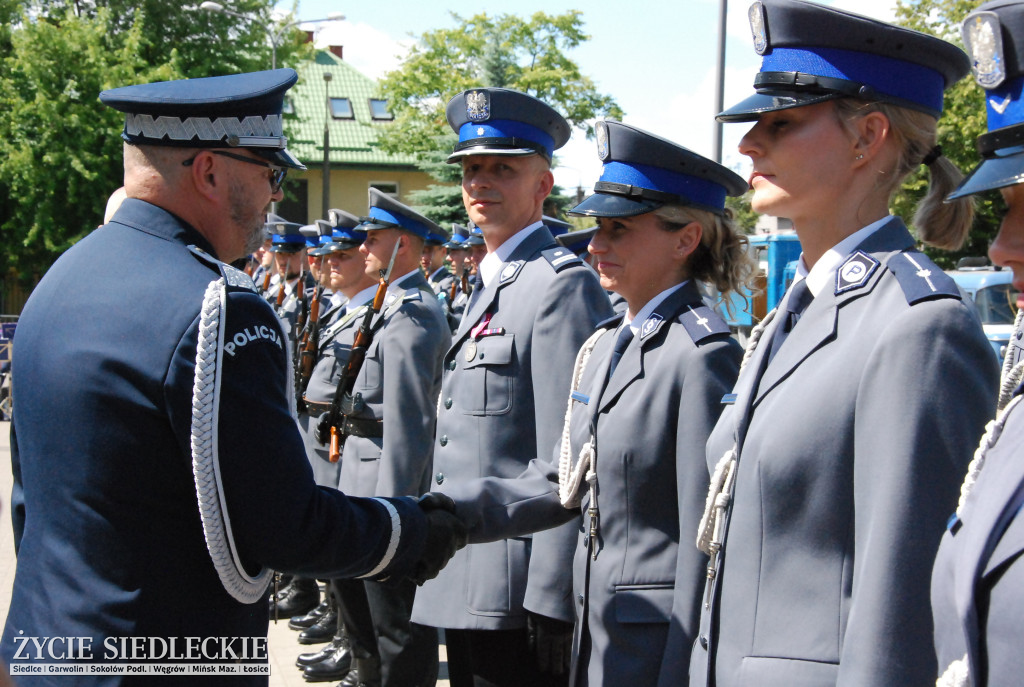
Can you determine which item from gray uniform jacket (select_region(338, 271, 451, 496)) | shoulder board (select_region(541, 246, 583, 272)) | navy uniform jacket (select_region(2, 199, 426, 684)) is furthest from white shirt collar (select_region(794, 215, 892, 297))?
gray uniform jacket (select_region(338, 271, 451, 496))

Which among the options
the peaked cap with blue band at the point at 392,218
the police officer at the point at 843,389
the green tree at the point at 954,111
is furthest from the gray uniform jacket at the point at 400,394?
the green tree at the point at 954,111

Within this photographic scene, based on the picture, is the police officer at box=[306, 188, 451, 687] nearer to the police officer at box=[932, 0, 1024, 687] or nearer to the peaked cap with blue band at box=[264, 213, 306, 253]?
the police officer at box=[932, 0, 1024, 687]

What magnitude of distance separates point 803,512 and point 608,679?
3.45 ft

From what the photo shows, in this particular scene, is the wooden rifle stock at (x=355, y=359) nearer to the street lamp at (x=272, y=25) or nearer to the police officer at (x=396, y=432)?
the police officer at (x=396, y=432)

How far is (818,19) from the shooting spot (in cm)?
198

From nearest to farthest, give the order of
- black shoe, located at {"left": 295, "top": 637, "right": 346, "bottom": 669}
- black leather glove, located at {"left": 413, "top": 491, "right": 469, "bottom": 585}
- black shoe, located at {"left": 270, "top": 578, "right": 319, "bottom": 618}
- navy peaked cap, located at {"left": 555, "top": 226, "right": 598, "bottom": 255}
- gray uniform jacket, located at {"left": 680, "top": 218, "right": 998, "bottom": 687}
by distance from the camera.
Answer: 1. gray uniform jacket, located at {"left": 680, "top": 218, "right": 998, "bottom": 687}
2. black leather glove, located at {"left": 413, "top": 491, "right": 469, "bottom": 585}
3. black shoe, located at {"left": 295, "top": 637, "right": 346, "bottom": 669}
4. black shoe, located at {"left": 270, "top": 578, "right": 319, "bottom": 618}
5. navy peaked cap, located at {"left": 555, "top": 226, "right": 598, "bottom": 255}

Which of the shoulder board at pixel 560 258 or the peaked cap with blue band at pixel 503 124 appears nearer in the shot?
the shoulder board at pixel 560 258

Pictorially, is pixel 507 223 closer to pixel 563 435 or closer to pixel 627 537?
pixel 563 435

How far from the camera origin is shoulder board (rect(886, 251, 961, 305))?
5.65 ft

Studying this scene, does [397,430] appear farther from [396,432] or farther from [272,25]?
[272,25]

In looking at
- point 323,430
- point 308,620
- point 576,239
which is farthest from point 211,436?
point 576,239

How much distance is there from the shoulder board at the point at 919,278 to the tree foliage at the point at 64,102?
23866 millimetres

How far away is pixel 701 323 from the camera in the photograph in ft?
9.21

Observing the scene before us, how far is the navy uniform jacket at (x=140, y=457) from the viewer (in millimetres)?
2072
